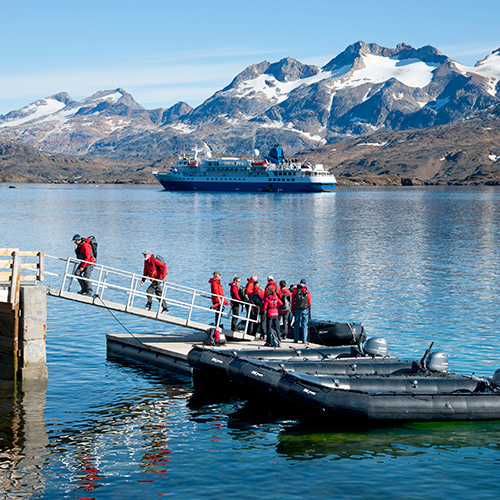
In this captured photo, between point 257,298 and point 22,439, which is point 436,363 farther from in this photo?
point 22,439

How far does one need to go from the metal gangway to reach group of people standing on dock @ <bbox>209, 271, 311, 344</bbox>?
25 centimetres

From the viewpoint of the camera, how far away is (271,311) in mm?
26547

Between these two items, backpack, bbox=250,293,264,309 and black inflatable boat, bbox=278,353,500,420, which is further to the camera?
backpack, bbox=250,293,264,309

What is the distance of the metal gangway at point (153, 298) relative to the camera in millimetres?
27438

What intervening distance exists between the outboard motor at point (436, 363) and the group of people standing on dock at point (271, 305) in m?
5.42

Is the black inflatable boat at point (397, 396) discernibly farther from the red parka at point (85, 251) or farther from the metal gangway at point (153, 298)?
the red parka at point (85, 251)

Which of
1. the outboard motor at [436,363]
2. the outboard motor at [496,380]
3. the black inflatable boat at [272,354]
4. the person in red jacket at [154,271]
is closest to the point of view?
the outboard motor at [496,380]

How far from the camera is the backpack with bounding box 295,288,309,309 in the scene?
27.0 meters

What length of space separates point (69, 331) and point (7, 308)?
9.49 meters

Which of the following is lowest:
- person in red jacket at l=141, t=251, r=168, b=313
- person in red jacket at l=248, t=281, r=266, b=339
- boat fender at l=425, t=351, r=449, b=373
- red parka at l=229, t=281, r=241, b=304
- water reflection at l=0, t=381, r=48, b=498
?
water reflection at l=0, t=381, r=48, b=498

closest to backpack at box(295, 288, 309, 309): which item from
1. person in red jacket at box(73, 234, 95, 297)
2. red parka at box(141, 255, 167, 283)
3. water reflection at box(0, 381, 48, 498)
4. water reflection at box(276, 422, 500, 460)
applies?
red parka at box(141, 255, 167, 283)

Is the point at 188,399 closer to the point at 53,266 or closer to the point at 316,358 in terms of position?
the point at 316,358

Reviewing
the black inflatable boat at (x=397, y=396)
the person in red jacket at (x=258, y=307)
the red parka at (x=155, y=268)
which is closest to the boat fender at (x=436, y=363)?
the black inflatable boat at (x=397, y=396)

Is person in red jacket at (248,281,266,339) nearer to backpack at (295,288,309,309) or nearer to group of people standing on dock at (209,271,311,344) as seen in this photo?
group of people standing on dock at (209,271,311,344)
